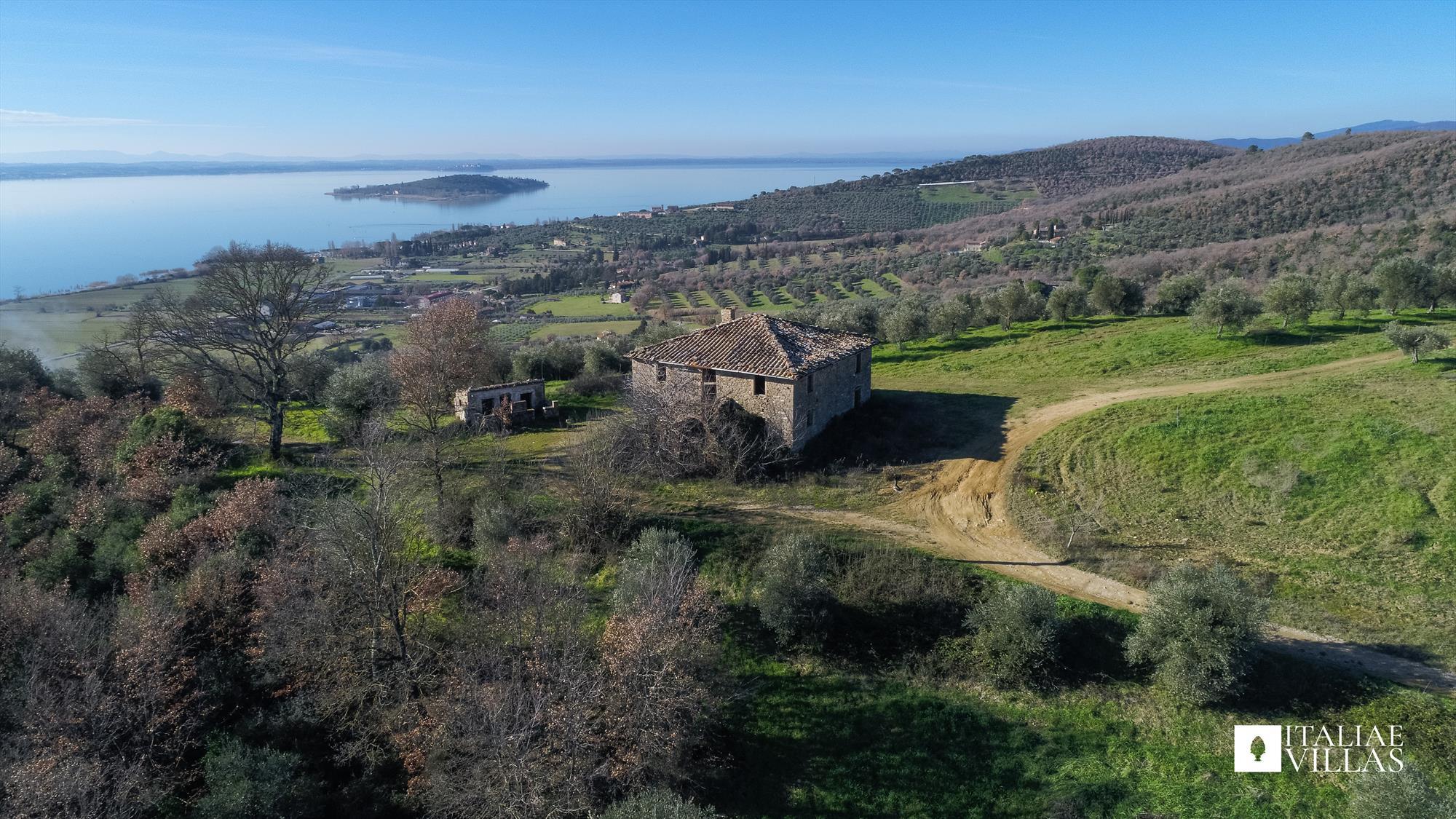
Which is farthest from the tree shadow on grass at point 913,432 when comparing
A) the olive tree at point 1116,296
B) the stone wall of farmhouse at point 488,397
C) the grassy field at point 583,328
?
the grassy field at point 583,328

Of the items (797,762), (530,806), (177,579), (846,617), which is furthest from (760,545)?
(177,579)

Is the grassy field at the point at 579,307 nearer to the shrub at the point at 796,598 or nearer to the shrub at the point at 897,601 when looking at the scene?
the shrub at the point at 897,601

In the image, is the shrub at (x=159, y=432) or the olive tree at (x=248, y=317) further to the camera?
the olive tree at (x=248, y=317)

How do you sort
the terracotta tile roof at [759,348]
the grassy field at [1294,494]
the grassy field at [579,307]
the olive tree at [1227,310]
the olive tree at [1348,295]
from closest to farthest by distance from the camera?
1. the grassy field at [1294,494]
2. the terracotta tile roof at [759,348]
3. the olive tree at [1227,310]
4. the olive tree at [1348,295]
5. the grassy field at [579,307]

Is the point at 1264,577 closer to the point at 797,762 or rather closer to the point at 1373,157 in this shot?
the point at 797,762

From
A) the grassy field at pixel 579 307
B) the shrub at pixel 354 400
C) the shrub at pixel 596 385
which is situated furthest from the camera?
the grassy field at pixel 579 307

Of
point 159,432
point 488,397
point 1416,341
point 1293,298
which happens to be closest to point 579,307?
point 488,397
